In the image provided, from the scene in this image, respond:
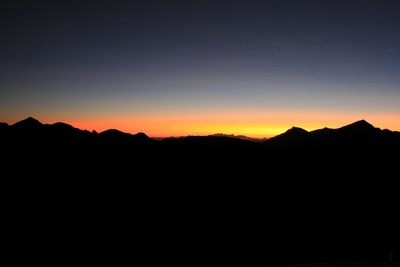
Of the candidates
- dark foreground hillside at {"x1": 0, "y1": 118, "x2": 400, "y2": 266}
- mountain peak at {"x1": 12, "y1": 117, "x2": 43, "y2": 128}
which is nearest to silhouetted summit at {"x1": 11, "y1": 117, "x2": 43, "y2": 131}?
mountain peak at {"x1": 12, "y1": 117, "x2": 43, "y2": 128}

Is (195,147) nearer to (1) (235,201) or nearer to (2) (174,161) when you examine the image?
(2) (174,161)

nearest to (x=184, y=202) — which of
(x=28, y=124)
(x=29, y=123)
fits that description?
(x=28, y=124)

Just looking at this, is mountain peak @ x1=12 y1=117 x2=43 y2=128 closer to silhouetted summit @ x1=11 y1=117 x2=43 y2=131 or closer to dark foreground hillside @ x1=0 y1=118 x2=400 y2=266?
silhouetted summit @ x1=11 y1=117 x2=43 y2=131

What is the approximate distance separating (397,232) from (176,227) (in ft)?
106

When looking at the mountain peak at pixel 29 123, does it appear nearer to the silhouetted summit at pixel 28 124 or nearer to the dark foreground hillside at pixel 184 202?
the silhouetted summit at pixel 28 124

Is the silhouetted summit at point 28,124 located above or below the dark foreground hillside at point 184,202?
above

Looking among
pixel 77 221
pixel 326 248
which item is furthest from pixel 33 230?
pixel 326 248

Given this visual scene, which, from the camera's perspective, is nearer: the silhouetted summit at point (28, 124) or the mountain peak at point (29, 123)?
the silhouetted summit at point (28, 124)

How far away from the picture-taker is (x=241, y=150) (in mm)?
71500

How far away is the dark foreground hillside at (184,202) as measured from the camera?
36.5m

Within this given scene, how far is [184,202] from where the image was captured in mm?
48938

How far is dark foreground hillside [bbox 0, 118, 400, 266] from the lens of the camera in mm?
36531

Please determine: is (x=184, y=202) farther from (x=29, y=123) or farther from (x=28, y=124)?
(x=29, y=123)

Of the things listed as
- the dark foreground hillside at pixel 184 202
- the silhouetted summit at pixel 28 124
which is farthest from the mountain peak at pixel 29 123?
the dark foreground hillside at pixel 184 202
